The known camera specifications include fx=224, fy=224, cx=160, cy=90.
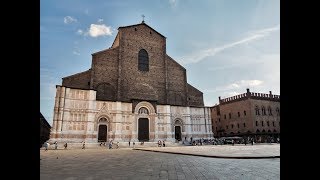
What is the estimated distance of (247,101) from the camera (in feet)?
136

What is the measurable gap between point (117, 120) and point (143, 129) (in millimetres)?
3927

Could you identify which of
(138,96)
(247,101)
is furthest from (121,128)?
(247,101)

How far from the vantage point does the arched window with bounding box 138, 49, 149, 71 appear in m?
33.3

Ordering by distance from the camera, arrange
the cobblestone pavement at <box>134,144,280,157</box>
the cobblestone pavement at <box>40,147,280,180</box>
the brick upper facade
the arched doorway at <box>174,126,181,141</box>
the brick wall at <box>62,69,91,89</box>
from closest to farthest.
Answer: the cobblestone pavement at <box>40,147,280,180</box>
the cobblestone pavement at <box>134,144,280,157</box>
the brick wall at <box>62,69,91,89</box>
the brick upper facade
the arched doorway at <box>174,126,181,141</box>

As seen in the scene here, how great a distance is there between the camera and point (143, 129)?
30.7 meters

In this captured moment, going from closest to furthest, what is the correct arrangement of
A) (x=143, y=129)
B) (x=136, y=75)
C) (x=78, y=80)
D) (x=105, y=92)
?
1. (x=78, y=80)
2. (x=105, y=92)
3. (x=143, y=129)
4. (x=136, y=75)

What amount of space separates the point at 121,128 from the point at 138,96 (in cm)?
513

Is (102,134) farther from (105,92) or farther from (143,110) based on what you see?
(143,110)

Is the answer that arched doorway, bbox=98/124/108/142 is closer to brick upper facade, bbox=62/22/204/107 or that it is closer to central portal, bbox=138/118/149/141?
brick upper facade, bbox=62/22/204/107

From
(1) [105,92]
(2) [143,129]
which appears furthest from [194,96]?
(1) [105,92]

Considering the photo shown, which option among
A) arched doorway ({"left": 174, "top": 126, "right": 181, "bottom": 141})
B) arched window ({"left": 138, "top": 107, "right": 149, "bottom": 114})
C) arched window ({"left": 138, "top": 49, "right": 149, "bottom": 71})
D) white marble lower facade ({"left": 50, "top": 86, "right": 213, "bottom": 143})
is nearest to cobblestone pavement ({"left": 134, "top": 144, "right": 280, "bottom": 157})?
white marble lower facade ({"left": 50, "top": 86, "right": 213, "bottom": 143})

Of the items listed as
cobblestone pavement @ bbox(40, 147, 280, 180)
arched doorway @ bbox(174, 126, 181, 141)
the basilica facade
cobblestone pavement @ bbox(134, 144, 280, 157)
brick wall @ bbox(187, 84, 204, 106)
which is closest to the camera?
cobblestone pavement @ bbox(40, 147, 280, 180)
